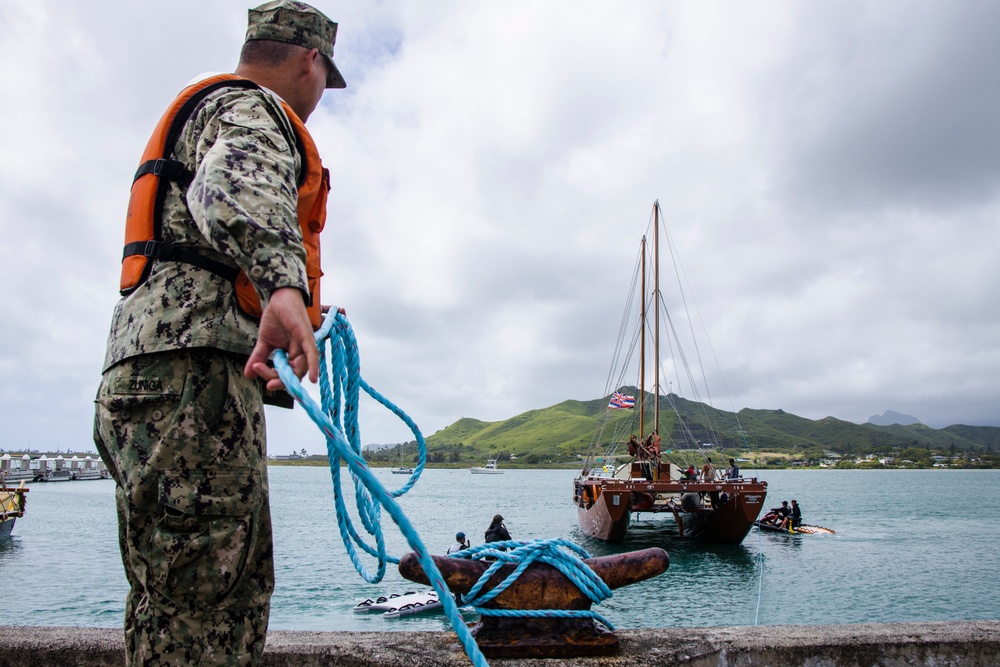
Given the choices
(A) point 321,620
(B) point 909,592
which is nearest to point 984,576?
(B) point 909,592

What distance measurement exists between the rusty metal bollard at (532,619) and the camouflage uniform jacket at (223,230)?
1.41 meters

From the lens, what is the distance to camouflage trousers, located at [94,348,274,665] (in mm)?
1649

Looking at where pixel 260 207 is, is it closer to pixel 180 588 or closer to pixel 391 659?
pixel 180 588

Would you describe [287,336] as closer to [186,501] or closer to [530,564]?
[186,501]

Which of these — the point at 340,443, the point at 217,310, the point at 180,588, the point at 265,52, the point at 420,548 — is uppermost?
the point at 265,52

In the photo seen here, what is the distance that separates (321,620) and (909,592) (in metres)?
18.6

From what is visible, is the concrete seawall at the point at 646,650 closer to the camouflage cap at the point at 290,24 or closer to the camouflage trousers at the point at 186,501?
the camouflage trousers at the point at 186,501

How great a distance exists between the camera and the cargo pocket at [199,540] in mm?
1639

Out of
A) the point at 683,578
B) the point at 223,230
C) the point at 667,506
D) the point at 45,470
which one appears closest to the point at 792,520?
the point at 667,506

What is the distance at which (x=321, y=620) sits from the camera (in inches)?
634

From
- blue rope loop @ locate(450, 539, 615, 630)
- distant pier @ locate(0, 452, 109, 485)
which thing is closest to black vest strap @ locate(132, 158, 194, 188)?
blue rope loop @ locate(450, 539, 615, 630)

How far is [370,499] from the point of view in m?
2.66

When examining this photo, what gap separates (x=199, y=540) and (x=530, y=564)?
5.15 ft

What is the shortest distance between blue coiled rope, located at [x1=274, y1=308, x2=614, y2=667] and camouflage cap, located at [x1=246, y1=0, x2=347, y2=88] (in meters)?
0.90
